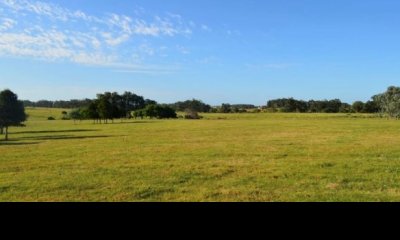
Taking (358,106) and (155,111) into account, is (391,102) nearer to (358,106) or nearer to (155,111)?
(358,106)

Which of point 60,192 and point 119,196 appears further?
point 60,192

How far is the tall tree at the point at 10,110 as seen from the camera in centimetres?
5319

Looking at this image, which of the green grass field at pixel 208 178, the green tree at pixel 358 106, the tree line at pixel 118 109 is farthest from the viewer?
the green tree at pixel 358 106

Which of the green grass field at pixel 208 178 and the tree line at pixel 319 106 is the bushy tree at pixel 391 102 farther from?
the green grass field at pixel 208 178

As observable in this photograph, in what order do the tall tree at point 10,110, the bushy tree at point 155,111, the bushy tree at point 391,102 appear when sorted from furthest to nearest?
the bushy tree at point 155,111 < the bushy tree at point 391,102 < the tall tree at point 10,110

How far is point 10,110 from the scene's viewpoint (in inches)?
2148

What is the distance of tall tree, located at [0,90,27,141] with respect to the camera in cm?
5319

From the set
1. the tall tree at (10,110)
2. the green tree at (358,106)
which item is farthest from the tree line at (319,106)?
the tall tree at (10,110)

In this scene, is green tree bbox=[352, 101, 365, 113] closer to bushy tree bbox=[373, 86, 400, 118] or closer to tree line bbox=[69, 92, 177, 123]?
bushy tree bbox=[373, 86, 400, 118]

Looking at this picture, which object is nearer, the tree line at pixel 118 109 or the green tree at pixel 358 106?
the tree line at pixel 118 109

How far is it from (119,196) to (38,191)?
2996 mm
